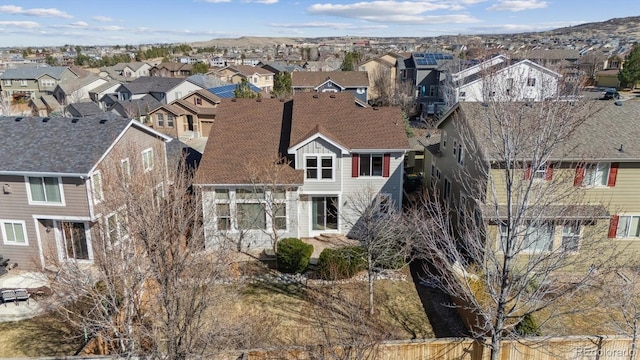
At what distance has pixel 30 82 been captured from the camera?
78562 mm

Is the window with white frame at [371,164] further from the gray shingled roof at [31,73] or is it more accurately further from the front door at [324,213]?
the gray shingled roof at [31,73]

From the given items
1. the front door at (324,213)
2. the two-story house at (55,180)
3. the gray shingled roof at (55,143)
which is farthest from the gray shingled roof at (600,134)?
the gray shingled roof at (55,143)

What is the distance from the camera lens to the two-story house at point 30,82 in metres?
78.1

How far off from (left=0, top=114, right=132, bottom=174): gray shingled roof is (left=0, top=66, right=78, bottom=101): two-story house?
6540 centimetres

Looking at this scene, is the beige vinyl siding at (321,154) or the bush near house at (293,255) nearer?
the bush near house at (293,255)

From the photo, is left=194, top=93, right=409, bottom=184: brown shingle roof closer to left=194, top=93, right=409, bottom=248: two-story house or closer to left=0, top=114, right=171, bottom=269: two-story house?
left=194, top=93, right=409, bottom=248: two-story house

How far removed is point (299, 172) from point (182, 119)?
3203cm

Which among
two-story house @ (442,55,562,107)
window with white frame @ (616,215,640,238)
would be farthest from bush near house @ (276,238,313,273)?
window with white frame @ (616,215,640,238)

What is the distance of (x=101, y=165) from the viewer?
66.3 ft

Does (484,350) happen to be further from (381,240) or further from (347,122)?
(347,122)

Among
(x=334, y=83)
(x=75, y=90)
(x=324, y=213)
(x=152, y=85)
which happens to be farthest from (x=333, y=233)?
(x=75, y=90)

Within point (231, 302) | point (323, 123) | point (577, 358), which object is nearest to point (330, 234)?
point (323, 123)

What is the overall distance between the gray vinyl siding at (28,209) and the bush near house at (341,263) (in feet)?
36.8

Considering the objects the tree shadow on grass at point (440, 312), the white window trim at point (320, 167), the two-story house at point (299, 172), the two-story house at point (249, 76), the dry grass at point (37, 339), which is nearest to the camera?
the dry grass at point (37, 339)
